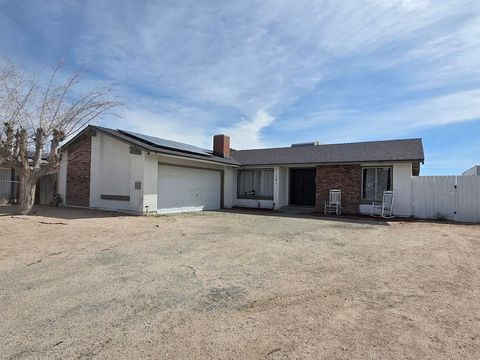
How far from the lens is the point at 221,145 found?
18.9 m

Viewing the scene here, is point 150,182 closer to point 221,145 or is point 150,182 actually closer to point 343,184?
point 221,145

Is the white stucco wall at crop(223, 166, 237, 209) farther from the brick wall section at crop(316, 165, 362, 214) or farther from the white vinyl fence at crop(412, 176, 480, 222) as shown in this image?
the white vinyl fence at crop(412, 176, 480, 222)

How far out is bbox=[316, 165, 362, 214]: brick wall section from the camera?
15.3 metres

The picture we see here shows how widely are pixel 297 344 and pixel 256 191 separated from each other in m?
15.6

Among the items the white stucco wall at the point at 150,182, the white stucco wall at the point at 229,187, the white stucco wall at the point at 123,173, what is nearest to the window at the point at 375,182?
the white stucco wall at the point at 229,187

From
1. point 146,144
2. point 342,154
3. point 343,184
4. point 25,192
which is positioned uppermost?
point 342,154

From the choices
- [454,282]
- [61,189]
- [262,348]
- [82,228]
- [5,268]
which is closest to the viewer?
[262,348]

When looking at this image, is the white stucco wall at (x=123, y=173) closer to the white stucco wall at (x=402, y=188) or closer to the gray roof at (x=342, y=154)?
the gray roof at (x=342, y=154)

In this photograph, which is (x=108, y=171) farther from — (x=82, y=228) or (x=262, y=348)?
(x=262, y=348)

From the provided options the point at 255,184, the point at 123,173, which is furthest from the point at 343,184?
the point at 123,173

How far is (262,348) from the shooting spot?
2.95 meters

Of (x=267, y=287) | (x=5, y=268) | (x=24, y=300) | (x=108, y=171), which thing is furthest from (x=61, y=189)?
(x=267, y=287)

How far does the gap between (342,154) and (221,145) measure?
22.1 ft

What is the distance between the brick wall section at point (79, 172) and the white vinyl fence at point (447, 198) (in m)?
14.5
